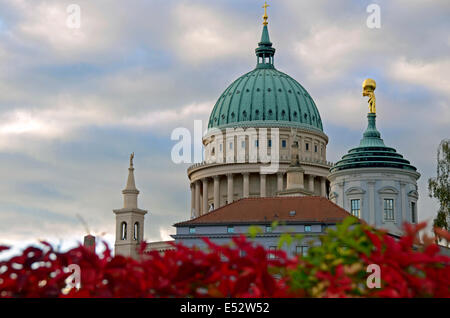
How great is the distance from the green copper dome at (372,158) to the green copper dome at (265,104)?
55.6 m

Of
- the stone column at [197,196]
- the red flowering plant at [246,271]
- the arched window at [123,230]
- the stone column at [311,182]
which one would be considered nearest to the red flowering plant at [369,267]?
the red flowering plant at [246,271]

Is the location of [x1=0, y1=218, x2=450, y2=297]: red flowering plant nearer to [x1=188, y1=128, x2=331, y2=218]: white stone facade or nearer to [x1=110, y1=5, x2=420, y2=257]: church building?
[x1=110, y1=5, x2=420, y2=257]: church building

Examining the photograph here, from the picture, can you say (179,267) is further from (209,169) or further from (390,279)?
(209,169)

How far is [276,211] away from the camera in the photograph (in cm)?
8869

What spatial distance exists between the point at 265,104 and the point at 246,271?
478 feet

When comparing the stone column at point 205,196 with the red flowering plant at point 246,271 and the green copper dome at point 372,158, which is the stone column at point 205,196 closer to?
the green copper dome at point 372,158

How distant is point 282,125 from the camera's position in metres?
151

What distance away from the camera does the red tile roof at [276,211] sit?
86312mm

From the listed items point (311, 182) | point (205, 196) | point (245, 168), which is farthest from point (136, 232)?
point (311, 182)

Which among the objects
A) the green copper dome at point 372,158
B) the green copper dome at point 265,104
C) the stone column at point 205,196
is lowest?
the green copper dome at point 372,158

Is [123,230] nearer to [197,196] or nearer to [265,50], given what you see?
[197,196]

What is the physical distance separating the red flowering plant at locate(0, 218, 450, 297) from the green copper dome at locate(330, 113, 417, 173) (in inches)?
3344

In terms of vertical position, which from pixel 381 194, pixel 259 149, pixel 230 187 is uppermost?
pixel 259 149

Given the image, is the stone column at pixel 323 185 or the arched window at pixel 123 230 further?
the stone column at pixel 323 185
